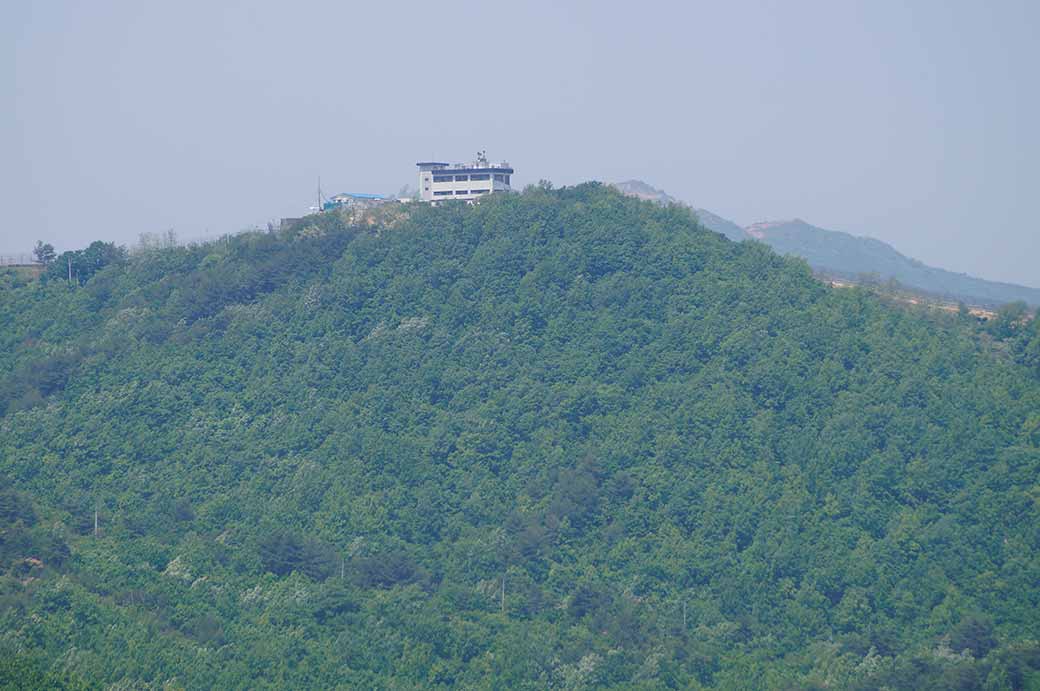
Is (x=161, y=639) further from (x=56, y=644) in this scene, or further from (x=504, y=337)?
(x=504, y=337)

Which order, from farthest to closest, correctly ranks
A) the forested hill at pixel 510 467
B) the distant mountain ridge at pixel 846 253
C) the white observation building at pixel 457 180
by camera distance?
the distant mountain ridge at pixel 846 253 → the white observation building at pixel 457 180 → the forested hill at pixel 510 467

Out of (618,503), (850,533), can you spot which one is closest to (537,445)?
(618,503)

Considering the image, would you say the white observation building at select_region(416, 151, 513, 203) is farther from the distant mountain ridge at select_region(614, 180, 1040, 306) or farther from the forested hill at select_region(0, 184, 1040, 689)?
the distant mountain ridge at select_region(614, 180, 1040, 306)

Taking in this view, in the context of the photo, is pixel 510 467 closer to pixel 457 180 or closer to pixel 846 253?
pixel 457 180

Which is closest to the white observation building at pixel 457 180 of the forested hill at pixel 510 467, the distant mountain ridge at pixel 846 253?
the forested hill at pixel 510 467

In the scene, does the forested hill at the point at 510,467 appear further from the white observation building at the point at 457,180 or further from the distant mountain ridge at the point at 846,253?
the distant mountain ridge at the point at 846,253
